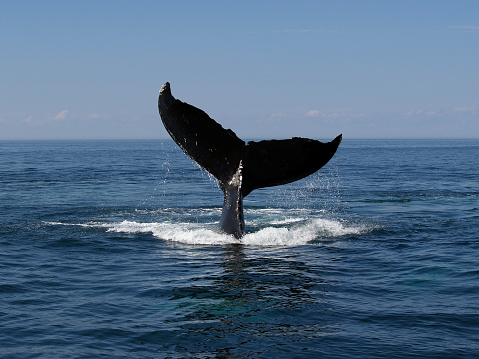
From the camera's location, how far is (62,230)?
42.4ft

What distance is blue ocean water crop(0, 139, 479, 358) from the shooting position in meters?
6.49

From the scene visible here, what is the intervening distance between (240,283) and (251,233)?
361cm

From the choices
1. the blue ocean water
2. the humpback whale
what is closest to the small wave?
the blue ocean water

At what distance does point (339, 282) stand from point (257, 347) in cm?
278

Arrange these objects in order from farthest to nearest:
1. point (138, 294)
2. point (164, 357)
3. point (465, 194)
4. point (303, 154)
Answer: point (465, 194) < point (303, 154) < point (138, 294) < point (164, 357)

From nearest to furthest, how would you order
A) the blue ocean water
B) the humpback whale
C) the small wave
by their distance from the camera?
the blue ocean water < the humpback whale < the small wave

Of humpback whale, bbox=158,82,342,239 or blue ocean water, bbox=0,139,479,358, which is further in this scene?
humpback whale, bbox=158,82,342,239

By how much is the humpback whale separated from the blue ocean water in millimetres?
1214

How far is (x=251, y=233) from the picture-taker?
40.0ft

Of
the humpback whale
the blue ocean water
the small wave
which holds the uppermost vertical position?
the humpback whale

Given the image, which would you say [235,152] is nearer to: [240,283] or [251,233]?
[251,233]

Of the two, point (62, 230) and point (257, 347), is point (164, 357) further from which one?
point (62, 230)

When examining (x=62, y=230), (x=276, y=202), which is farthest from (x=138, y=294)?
(x=276, y=202)

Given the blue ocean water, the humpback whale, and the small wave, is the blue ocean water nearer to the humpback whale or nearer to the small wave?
the small wave
